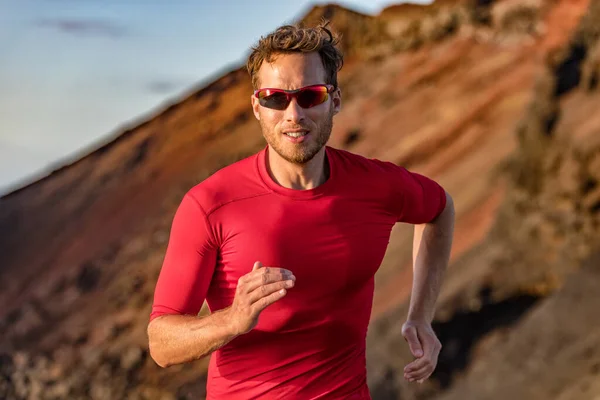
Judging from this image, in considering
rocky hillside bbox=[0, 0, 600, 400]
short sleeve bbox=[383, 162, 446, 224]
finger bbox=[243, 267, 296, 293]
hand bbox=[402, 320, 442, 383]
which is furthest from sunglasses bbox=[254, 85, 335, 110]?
rocky hillside bbox=[0, 0, 600, 400]

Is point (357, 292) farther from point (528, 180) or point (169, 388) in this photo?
point (169, 388)

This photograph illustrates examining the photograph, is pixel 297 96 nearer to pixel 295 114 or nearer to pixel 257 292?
pixel 295 114

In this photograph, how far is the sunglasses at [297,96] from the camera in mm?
2680

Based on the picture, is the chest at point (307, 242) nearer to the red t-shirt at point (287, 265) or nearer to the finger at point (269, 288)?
the red t-shirt at point (287, 265)

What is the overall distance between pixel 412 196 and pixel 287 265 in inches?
25.1

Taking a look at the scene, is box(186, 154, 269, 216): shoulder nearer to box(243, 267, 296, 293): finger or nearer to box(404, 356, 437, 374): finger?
box(243, 267, 296, 293): finger

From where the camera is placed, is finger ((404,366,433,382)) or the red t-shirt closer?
the red t-shirt

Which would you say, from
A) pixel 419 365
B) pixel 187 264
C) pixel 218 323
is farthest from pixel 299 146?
pixel 419 365

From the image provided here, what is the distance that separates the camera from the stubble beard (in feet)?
8.86

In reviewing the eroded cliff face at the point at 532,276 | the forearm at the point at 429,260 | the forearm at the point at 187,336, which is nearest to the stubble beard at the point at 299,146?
the forearm at the point at 187,336

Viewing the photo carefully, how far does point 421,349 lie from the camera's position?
10.6 ft

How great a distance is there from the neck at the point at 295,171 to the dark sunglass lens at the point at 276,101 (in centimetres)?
15

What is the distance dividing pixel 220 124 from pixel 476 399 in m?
26.3

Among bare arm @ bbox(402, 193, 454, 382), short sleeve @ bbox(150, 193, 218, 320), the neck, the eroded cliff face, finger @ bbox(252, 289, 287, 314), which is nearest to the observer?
finger @ bbox(252, 289, 287, 314)
